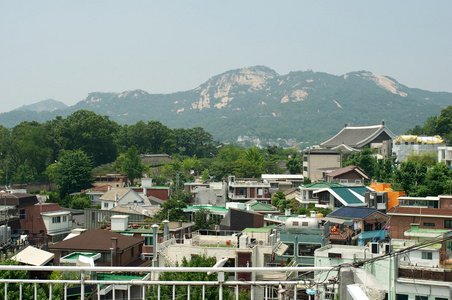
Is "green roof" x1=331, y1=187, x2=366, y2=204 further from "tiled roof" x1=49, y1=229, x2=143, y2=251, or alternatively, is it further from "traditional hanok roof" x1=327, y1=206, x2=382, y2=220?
"tiled roof" x1=49, y1=229, x2=143, y2=251

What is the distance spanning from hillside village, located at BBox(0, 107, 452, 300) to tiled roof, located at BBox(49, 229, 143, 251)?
0.11ft

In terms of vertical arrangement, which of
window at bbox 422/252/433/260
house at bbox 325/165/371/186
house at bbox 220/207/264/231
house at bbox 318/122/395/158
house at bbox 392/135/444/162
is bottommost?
house at bbox 220/207/264/231

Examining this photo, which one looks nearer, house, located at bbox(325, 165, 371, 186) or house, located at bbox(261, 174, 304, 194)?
house, located at bbox(325, 165, 371, 186)

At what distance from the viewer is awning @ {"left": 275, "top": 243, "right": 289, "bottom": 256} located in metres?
16.0

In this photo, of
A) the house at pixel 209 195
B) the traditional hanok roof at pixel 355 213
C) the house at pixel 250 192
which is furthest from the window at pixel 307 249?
the house at pixel 250 192

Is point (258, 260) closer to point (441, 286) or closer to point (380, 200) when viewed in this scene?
point (441, 286)

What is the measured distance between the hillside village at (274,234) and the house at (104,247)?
35mm

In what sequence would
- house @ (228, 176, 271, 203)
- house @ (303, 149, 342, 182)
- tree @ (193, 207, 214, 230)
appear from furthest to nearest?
house @ (303, 149, 342, 182) → house @ (228, 176, 271, 203) → tree @ (193, 207, 214, 230)

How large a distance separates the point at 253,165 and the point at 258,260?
33963 millimetres

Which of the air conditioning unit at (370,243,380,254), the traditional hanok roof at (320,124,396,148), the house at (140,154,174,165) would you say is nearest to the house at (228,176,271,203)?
the air conditioning unit at (370,243,380,254)

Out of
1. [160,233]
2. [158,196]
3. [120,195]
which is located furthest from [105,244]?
[158,196]

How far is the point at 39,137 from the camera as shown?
51.5 metres

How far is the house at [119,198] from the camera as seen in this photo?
96.9ft

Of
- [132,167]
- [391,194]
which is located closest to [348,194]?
[391,194]
